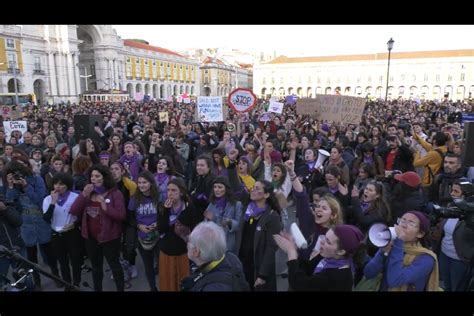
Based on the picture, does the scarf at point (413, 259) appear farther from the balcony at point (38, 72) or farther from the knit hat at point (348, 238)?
the balcony at point (38, 72)

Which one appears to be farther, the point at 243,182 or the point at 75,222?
the point at 243,182

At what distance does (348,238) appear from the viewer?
2311 mm

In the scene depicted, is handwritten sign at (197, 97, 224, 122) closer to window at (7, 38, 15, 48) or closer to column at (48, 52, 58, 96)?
window at (7, 38, 15, 48)

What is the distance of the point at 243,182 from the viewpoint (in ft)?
17.2

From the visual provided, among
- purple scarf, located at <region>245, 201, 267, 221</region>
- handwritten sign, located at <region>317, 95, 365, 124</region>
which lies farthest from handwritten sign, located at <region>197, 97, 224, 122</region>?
purple scarf, located at <region>245, 201, 267, 221</region>

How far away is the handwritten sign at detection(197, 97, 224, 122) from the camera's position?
33.5 ft

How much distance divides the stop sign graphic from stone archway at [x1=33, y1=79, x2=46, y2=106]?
1785 inches

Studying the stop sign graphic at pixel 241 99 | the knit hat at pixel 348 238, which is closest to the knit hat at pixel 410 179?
the knit hat at pixel 348 238

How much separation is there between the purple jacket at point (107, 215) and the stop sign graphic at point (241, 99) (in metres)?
A: 6.66

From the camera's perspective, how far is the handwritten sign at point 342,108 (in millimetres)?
9180
